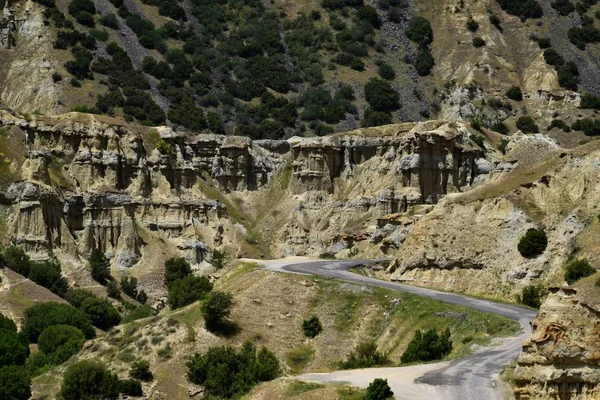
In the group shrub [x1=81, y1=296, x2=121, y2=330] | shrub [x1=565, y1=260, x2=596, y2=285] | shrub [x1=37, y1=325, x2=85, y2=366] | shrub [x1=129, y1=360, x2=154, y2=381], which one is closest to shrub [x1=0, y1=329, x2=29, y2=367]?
shrub [x1=37, y1=325, x2=85, y2=366]

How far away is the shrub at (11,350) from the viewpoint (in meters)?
71.6

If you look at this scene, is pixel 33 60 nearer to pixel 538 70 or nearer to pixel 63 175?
pixel 63 175

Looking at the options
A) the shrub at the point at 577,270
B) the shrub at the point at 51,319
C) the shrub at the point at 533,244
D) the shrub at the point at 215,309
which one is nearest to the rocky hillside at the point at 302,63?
the shrub at the point at 51,319

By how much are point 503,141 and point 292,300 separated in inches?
2462

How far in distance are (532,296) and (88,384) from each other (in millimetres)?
22520

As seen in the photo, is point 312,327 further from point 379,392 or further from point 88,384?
point 379,392

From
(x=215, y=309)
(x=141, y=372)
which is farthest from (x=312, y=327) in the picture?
(x=141, y=372)

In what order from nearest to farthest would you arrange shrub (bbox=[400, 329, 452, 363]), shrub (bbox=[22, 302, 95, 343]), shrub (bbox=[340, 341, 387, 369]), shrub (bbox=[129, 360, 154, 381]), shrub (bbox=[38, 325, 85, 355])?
1. shrub (bbox=[400, 329, 452, 363])
2. shrub (bbox=[340, 341, 387, 369])
3. shrub (bbox=[129, 360, 154, 381])
4. shrub (bbox=[38, 325, 85, 355])
5. shrub (bbox=[22, 302, 95, 343])

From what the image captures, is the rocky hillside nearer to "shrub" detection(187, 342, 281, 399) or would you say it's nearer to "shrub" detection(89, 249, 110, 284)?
"shrub" detection(89, 249, 110, 284)

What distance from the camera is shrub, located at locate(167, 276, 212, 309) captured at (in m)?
71.8

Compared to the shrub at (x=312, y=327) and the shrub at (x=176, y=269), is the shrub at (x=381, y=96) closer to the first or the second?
the shrub at (x=176, y=269)

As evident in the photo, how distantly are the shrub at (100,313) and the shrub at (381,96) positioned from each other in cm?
6841

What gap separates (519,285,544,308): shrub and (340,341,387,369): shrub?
8478mm

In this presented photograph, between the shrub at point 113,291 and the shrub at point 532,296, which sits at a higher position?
the shrub at point 532,296
